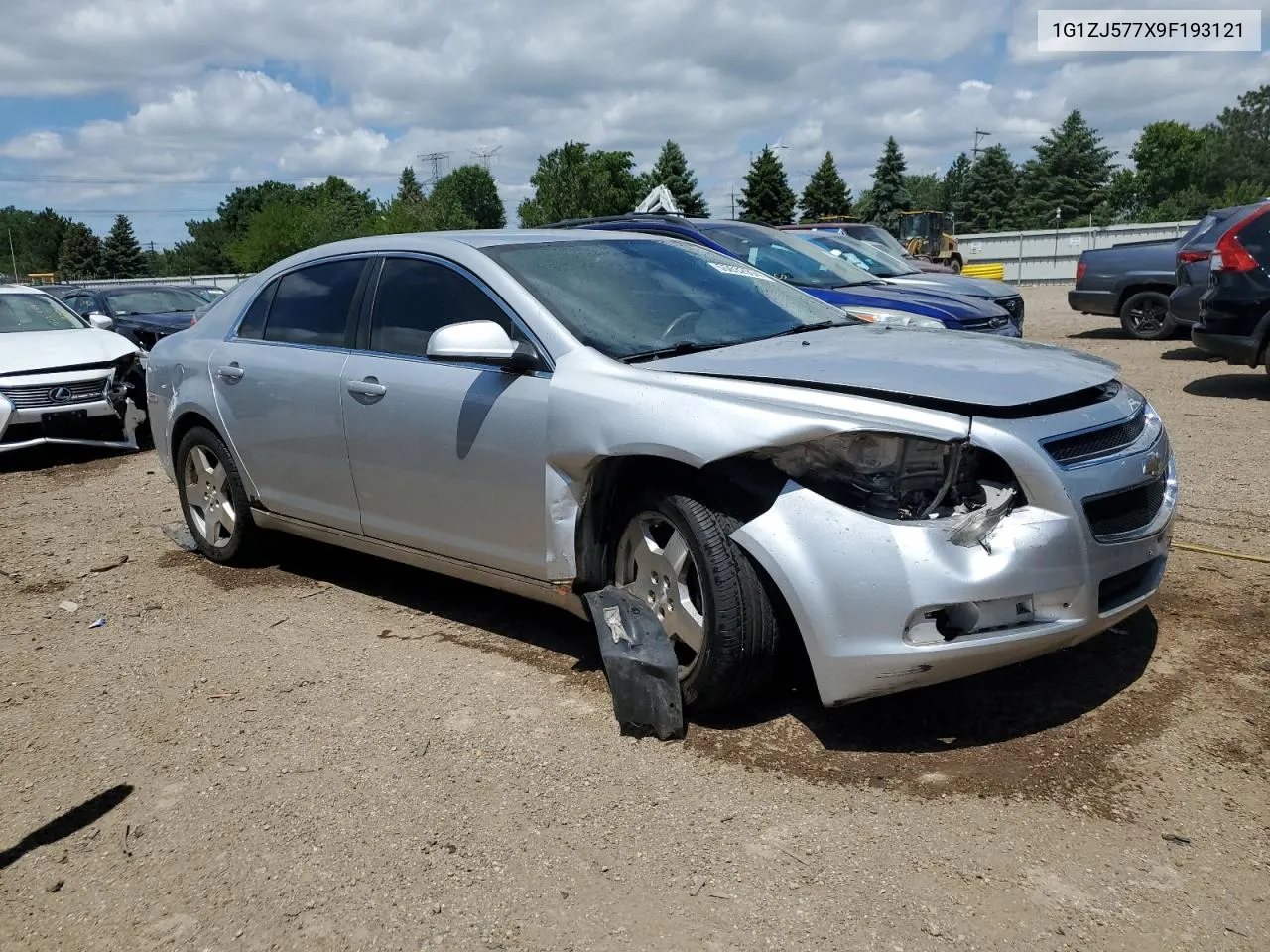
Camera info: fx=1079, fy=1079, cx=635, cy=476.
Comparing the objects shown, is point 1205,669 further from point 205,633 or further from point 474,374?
point 205,633

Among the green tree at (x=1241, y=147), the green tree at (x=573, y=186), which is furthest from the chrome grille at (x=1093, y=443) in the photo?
the green tree at (x=1241, y=147)

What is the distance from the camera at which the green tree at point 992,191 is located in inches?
3312

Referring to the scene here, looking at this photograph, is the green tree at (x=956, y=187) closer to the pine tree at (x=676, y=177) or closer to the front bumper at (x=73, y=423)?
the pine tree at (x=676, y=177)

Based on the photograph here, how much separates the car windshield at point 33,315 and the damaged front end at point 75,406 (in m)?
1.21

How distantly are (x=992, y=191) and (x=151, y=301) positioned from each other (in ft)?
264

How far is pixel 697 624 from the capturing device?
138 inches

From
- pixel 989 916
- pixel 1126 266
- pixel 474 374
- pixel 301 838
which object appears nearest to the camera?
pixel 989 916

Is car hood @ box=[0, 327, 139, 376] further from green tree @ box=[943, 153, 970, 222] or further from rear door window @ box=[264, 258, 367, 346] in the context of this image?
green tree @ box=[943, 153, 970, 222]

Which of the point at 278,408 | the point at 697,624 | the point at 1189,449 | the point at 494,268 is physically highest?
the point at 494,268

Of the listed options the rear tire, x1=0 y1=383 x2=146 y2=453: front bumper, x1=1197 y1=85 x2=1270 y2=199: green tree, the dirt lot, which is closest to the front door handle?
the dirt lot

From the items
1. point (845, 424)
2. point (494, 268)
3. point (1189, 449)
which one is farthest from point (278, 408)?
point (1189, 449)

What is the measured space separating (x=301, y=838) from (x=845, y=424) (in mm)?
1961

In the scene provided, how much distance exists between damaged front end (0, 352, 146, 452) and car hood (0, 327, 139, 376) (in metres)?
0.06

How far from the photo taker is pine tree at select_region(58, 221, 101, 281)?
104 m
